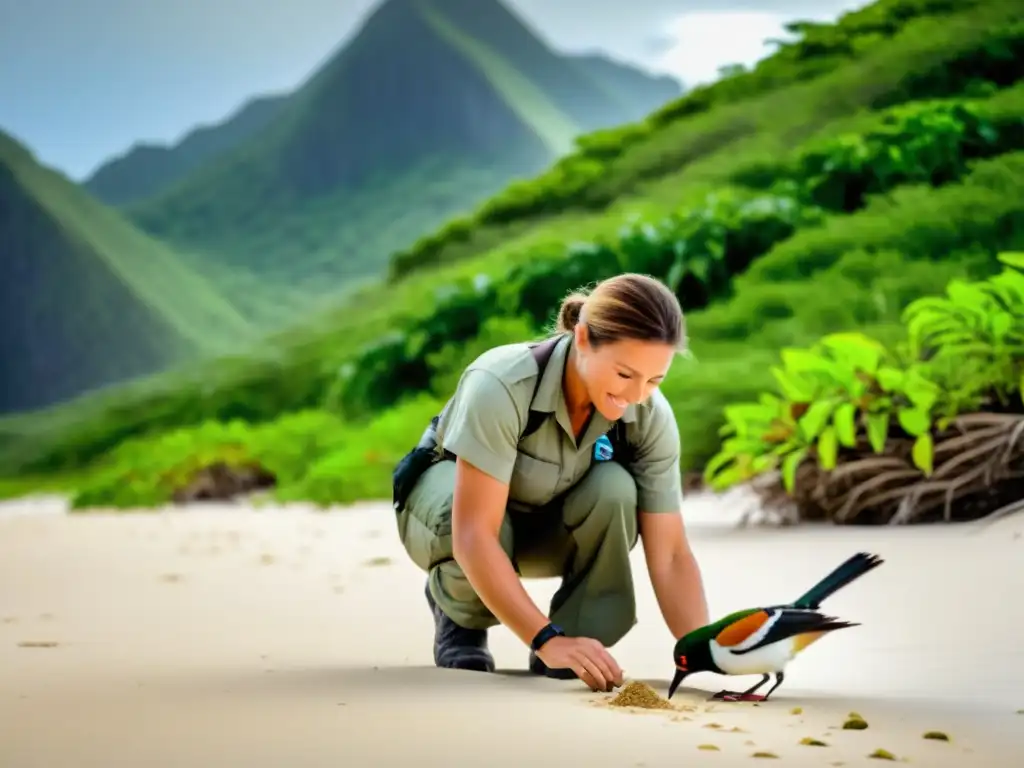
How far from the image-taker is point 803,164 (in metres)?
10.4

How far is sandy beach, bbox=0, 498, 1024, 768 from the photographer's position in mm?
2100

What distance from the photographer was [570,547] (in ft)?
9.95

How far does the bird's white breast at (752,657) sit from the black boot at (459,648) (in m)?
0.67

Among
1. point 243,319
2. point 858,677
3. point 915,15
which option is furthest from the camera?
point 243,319

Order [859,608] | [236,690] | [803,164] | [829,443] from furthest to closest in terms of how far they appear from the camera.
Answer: [803,164]
[829,443]
[859,608]
[236,690]

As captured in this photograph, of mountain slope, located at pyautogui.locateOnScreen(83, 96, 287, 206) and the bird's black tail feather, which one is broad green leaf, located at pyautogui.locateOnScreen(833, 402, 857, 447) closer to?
the bird's black tail feather

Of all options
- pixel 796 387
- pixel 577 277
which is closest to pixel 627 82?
pixel 577 277

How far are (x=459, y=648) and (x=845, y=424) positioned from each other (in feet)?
7.54

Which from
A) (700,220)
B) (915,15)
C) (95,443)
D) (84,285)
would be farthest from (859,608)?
(84,285)

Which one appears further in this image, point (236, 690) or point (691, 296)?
point (691, 296)

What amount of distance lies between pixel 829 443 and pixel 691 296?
14.6ft

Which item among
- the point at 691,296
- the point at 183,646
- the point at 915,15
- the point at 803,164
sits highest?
the point at 915,15

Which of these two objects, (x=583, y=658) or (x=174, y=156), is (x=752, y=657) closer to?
(x=583, y=658)

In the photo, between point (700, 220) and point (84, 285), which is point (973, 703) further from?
point (84, 285)
